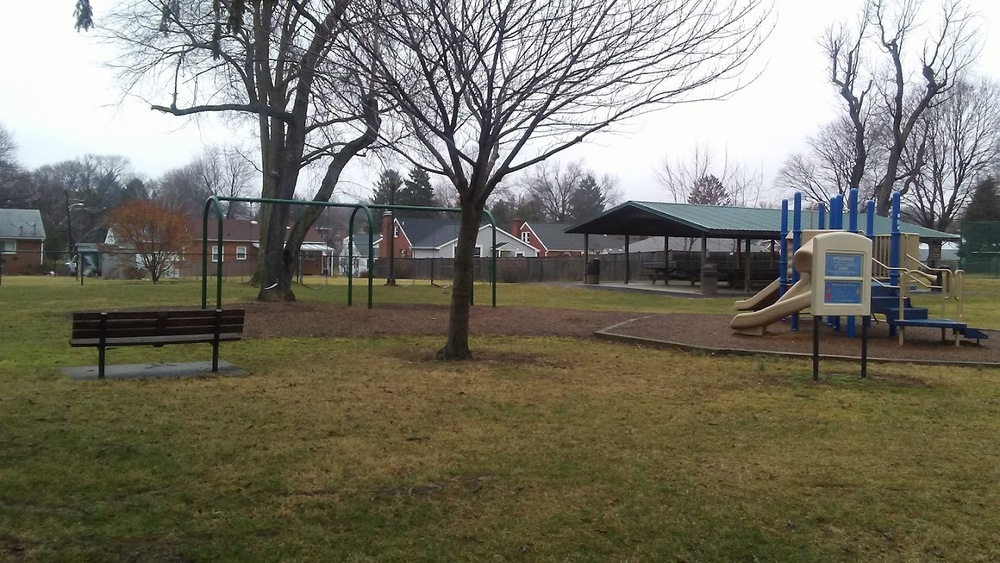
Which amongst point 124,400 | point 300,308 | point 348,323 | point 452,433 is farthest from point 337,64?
point 300,308

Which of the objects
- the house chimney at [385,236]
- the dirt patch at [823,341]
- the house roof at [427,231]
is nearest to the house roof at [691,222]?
the dirt patch at [823,341]

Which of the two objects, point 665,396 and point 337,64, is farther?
point 337,64

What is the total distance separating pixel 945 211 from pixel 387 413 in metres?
64.9

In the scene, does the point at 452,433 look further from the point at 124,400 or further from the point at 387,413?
the point at 124,400

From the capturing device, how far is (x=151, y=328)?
9.02 m

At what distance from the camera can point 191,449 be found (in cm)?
575

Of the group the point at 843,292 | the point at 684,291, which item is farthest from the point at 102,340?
the point at 684,291

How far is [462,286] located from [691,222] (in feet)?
63.0

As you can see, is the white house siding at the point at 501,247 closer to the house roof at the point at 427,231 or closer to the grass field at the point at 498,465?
the house roof at the point at 427,231

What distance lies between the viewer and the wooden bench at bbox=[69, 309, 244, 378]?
8.59 meters

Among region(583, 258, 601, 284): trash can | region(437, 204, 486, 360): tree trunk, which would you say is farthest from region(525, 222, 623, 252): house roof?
region(437, 204, 486, 360): tree trunk

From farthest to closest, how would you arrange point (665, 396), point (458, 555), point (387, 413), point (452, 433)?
1. point (665, 396)
2. point (387, 413)
3. point (452, 433)
4. point (458, 555)

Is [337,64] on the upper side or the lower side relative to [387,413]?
upper

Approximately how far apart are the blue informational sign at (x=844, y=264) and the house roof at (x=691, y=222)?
16817 mm
